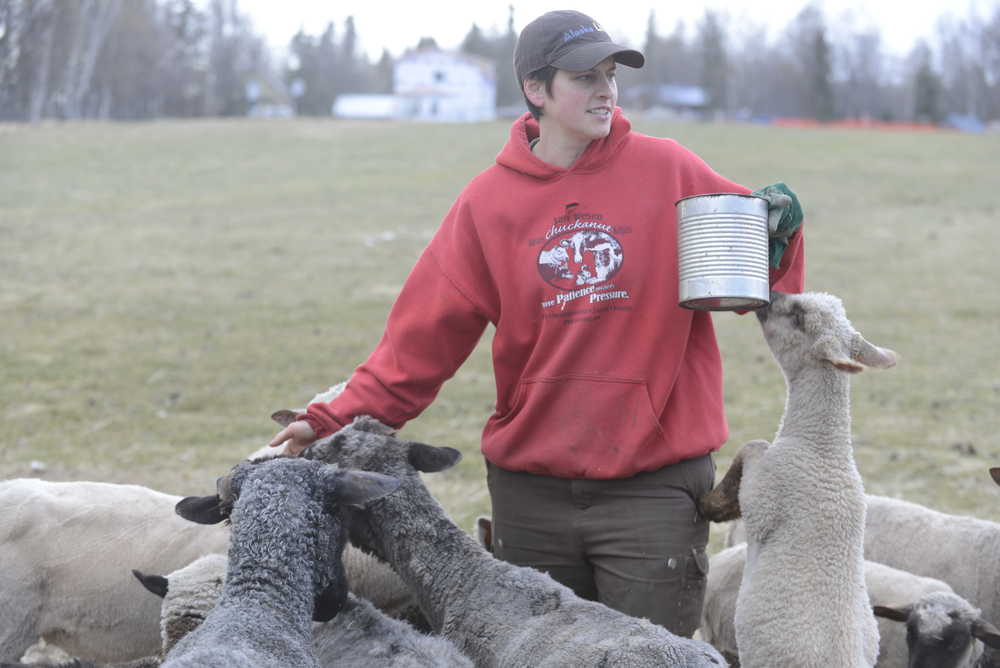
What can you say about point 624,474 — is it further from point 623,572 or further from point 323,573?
point 323,573

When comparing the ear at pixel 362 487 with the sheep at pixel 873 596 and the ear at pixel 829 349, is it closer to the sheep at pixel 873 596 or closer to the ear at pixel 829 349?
the ear at pixel 829 349

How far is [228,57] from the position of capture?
95.2 meters

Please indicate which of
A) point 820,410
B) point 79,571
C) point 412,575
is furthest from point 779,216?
point 79,571

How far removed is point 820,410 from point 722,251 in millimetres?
945

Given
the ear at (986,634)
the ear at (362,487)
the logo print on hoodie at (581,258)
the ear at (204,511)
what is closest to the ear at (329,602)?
the ear at (362,487)

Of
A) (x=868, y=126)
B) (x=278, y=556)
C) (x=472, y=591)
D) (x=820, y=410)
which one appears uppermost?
(x=868, y=126)

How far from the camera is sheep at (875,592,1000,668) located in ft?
16.8

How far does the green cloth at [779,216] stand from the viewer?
4168 millimetres

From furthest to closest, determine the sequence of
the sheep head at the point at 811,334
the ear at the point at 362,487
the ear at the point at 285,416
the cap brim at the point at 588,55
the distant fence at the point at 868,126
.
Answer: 1. the distant fence at the point at 868,126
2. the ear at the point at 285,416
3. the sheep head at the point at 811,334
4. the cap brim at the point at 588,55
5. the ear at the point at 362,487

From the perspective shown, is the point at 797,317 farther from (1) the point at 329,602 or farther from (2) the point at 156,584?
(2) the point at 156,584

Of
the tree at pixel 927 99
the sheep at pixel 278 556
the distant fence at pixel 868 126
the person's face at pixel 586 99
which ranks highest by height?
the tree at pixel 927 99

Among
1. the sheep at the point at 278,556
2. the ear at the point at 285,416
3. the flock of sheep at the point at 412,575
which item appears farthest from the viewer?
the ear at the point at 285,416

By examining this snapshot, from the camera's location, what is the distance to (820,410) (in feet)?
14.5

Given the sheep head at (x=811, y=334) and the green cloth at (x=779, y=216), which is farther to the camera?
the sheep head at (x=811, y=334)
